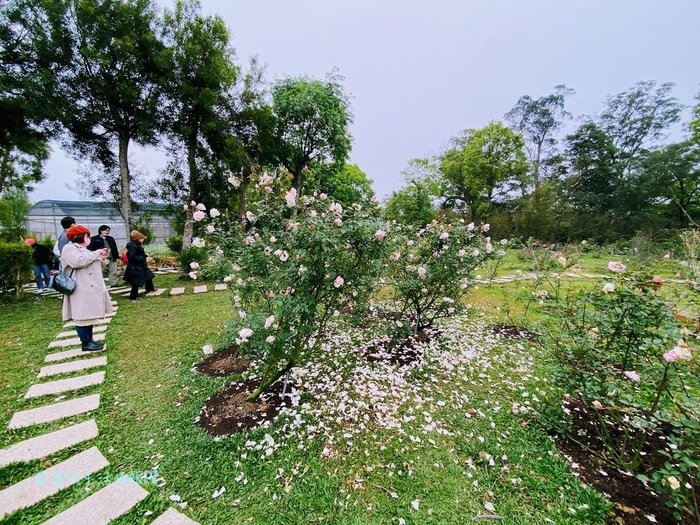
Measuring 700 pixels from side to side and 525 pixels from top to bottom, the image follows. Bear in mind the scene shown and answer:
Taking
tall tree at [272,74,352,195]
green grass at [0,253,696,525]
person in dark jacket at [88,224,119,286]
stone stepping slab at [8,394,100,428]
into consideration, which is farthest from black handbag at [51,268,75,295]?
tall tree at [272,74,352,195]

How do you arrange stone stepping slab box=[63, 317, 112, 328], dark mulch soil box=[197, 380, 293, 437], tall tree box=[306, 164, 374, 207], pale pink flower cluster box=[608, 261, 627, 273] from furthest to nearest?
tall tree box=[306, 164, 374, 207] < stone stepping slab box=[63, 317, 112, 328] < dark mulch soil box=[197, 380, 293, 437] < pale pink flower cluster box=[608, 261, 627, 273]

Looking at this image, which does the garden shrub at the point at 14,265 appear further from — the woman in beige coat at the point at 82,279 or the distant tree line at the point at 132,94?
the woman in beige coat at the point at 82,279

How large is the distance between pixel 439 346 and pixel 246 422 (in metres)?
2.34

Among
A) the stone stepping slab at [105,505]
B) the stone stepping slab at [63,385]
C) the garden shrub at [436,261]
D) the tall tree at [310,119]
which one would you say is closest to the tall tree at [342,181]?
the tall tree at [310,119]

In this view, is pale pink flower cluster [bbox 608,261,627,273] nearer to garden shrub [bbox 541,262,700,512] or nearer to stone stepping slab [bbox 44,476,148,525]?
garden shrub [bbox 541,262,700,512]

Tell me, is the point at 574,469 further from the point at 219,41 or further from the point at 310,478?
the point at 219,41

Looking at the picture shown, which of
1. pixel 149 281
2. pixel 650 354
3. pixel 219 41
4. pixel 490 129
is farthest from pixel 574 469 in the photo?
pixel 490 129

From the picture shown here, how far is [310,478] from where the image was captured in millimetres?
1634

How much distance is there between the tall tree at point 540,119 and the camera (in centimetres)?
2148

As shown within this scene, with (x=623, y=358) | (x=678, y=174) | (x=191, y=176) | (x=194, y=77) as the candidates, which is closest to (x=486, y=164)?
(x=678, y=174)

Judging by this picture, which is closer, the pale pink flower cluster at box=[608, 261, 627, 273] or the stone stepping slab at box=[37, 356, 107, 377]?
the pale pink flower cluster at box=[608, 261, 627, 273]

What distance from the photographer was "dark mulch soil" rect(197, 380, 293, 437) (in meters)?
2.03

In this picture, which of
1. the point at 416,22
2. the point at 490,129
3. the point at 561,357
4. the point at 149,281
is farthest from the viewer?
the point at 490,129

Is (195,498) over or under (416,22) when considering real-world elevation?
under
